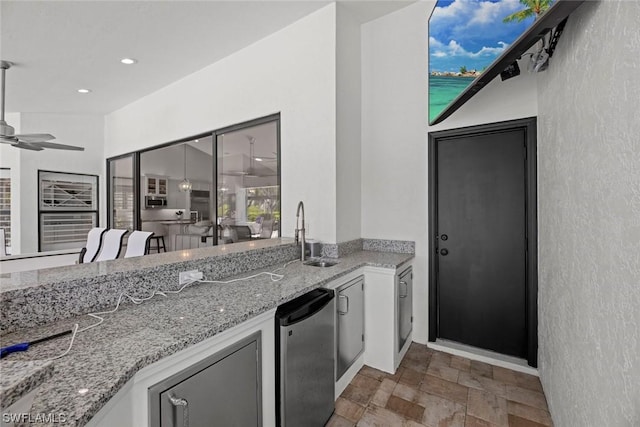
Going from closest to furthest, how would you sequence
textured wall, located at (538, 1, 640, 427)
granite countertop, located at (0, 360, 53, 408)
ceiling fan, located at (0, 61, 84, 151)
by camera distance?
granite countertop, located at (0, 360, 53, 408), textured wall, located at (538, 1, 640, 427), ceiling fan, located at (0, 61, 84, 151)

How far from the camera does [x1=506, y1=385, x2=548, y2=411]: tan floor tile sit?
198 centimetres

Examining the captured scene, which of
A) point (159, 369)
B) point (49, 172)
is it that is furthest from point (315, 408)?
point (49, 172)

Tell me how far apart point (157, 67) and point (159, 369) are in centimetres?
401

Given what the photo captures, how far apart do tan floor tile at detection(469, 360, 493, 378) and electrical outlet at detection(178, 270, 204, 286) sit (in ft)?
7.49

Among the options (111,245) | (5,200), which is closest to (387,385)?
(111,245)

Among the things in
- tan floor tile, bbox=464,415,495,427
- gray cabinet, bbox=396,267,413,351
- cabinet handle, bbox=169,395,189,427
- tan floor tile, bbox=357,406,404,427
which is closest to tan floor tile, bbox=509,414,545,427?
tan floor tile, bbox=464,415,495,427

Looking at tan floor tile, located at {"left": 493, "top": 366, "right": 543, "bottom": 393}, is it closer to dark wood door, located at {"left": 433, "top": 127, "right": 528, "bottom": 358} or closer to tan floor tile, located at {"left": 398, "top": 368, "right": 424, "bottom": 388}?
dark wood door, located at {"left": 433, "top": 127, "right": 528, "bottom": 358}

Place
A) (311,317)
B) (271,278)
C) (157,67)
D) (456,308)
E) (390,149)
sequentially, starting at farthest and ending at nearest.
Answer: (157,67) < (390,149) < (456,308) < (271,278) < (311,317)

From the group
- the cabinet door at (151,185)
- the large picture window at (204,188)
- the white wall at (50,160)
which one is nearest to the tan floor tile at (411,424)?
the large picture window at (204,188)

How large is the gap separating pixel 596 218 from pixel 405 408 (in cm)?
162

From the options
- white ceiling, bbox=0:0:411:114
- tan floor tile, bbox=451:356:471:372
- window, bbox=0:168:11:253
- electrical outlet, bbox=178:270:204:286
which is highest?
white ceiling, bbox=0:0:411:114

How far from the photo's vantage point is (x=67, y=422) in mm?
660

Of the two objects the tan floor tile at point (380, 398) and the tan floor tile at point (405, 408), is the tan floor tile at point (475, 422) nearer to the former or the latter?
the tan floor tile at point (405, 408)

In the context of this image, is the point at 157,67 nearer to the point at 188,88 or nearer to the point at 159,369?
the point at 188,88
